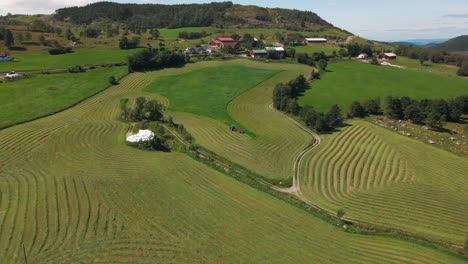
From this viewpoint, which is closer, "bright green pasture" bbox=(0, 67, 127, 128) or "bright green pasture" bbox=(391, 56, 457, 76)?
"bright green pasture" bbox=(0, 67, 127, 128)

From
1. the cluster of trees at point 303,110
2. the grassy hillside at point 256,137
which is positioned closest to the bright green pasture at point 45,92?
the grassy hillside at point 256,137

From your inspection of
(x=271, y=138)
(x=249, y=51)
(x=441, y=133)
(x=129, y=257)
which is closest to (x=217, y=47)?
(x=249, y=51)

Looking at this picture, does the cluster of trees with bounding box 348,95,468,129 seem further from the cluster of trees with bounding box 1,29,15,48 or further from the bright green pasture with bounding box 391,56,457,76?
the cluster of trees with bounding box 1,29,15,48

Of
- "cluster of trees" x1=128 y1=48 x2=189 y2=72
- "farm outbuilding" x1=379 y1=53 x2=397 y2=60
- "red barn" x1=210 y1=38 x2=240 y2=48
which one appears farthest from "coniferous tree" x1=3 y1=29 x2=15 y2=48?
"farm outbuilding" x1=379 y1=53 x2=397 y2=60

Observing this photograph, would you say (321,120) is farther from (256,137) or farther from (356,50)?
(356,50)

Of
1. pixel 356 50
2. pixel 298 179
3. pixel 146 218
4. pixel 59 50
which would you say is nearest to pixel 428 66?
pixel 356 50
